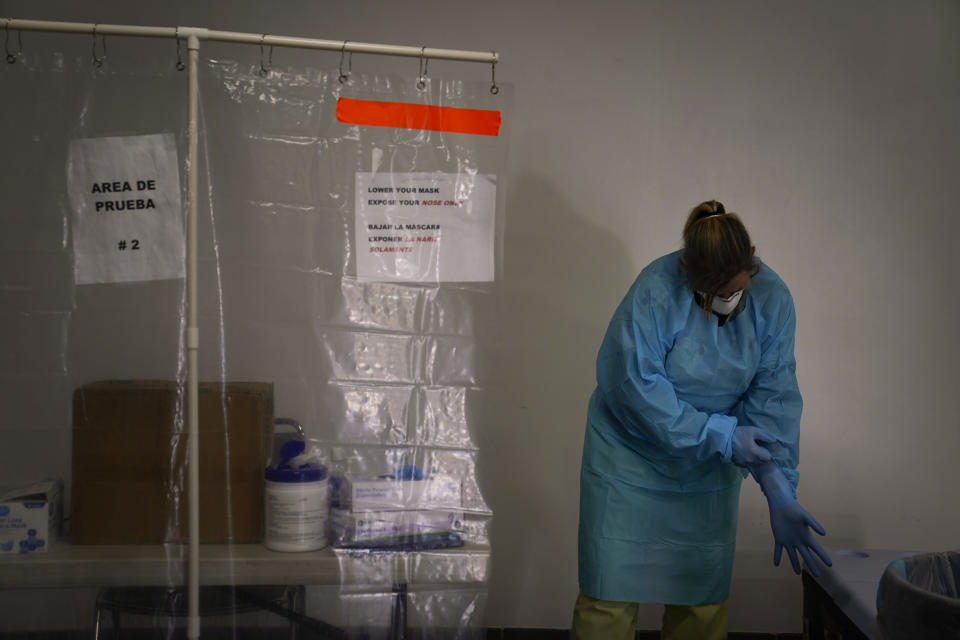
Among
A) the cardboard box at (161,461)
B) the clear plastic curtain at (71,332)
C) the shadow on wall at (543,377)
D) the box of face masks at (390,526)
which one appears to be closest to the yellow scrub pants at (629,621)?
the box of face masks at (390,526)

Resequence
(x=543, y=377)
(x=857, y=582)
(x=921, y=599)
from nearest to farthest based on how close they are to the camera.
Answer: (x=921, y=599), (x=857, y=582), (x=543, y=377)

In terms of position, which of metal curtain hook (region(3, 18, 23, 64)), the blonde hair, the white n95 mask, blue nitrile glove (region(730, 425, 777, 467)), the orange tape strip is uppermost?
metal curtain hook (region(3, 18, 23, 64))

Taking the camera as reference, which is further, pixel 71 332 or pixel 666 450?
pixel 666 450

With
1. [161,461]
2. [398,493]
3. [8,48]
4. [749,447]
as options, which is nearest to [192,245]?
[161,461]

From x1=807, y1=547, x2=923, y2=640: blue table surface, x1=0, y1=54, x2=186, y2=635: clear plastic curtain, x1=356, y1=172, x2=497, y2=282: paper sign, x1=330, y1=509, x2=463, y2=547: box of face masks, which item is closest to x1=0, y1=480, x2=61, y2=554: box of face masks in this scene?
x1=0, y1=54, x2=186, y2=635: clear plastic curtain

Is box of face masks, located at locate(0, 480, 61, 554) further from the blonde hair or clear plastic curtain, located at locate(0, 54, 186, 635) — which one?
the blonde hair

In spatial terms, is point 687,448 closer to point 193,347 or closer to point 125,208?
point 193,347

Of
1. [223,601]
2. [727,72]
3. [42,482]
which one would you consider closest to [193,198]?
[42,482]

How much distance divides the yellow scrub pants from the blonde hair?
0.71m

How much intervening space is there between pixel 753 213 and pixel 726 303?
872mm

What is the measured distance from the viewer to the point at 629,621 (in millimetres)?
1657

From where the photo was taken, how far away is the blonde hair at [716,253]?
1.50m

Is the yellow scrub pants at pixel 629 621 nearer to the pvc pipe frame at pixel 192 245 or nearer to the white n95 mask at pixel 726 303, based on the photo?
the white n95 mask at pixel 726 303

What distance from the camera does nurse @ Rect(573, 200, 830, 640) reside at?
5.18 ft
